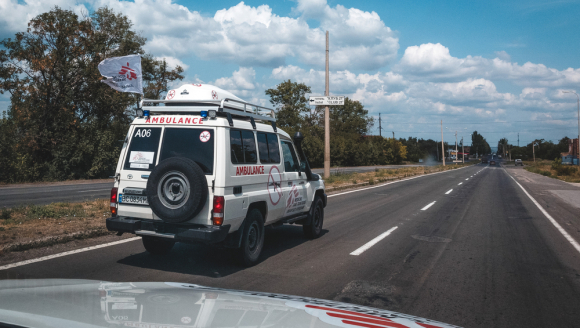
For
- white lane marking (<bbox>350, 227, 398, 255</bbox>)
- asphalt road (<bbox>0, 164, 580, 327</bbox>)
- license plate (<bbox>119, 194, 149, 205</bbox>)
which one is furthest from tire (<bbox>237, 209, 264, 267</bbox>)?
white lane marking (<bbox>350, 227, 398, 255</bbox>)

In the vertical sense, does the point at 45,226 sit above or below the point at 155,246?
above

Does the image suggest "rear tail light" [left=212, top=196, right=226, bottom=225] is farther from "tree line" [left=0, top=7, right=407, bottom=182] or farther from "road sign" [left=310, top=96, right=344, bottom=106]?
"tree line" [left=0, top=7, right=407, bottom=182]

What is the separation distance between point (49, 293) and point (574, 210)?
16.1 metres

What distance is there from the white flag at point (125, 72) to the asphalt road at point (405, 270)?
6.55 metres

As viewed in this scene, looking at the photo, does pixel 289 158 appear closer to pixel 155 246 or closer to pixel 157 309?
pixel 155 246

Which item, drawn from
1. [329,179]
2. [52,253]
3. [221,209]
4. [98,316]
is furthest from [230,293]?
[329,179]

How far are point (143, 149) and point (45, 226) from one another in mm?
3649

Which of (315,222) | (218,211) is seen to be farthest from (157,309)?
(315,222)

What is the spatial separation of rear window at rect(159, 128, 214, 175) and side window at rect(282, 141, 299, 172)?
202 cm

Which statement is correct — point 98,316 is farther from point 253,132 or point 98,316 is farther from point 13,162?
point 13,162

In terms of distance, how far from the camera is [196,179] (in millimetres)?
5023

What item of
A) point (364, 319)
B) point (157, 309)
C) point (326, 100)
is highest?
point (326, 100)

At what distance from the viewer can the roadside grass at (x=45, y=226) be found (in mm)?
6434

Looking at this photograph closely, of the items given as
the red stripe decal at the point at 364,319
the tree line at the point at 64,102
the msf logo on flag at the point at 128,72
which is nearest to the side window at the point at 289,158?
the red stripe decal at the point at 364,319
